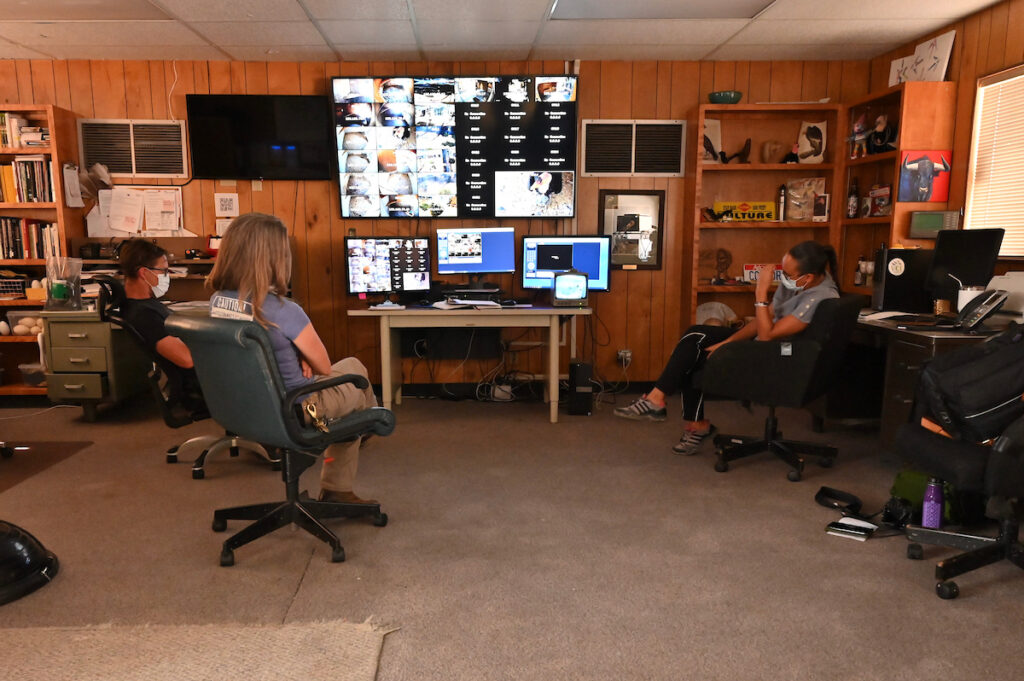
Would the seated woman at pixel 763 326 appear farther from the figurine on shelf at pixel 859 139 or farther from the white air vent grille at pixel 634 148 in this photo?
the white air vent grille at pixel 634 148

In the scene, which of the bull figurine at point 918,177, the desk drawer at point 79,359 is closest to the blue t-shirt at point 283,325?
the desk drawer at point 79,359

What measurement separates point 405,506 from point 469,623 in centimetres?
95

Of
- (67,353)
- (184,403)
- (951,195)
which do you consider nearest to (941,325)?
(951,195)

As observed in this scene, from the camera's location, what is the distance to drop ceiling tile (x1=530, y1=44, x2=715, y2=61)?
446 cm

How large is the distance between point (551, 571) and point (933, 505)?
4.76 feet

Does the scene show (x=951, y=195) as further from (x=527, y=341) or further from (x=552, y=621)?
(x=552, y=621)

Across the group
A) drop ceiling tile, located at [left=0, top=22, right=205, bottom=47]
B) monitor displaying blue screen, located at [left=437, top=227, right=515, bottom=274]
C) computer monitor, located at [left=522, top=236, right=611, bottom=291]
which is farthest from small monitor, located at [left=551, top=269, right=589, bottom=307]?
drop ceiling tile, located at [left=0, top=22, right=205, bottom=47]

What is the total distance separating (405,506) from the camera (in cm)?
283

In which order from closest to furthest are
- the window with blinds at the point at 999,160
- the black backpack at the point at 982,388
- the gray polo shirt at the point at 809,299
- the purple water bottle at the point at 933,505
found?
the black backpack at the point at 982,388
the purple water bottle at the point at 933,505
the gray polo shirt at the point at 809,299
the window with blinds at the point at 999,160

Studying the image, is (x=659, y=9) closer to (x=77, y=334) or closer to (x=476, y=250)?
(x=476, y=250)

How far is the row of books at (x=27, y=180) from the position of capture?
178 inches

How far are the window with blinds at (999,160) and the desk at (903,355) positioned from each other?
79 cm

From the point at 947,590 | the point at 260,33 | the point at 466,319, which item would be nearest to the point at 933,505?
the point at 947,590

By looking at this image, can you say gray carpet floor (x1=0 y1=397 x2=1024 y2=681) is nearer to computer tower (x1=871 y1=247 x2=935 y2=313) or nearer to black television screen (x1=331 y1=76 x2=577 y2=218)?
computer tower (x1=871 y1=247 x2=935 y2=313)
